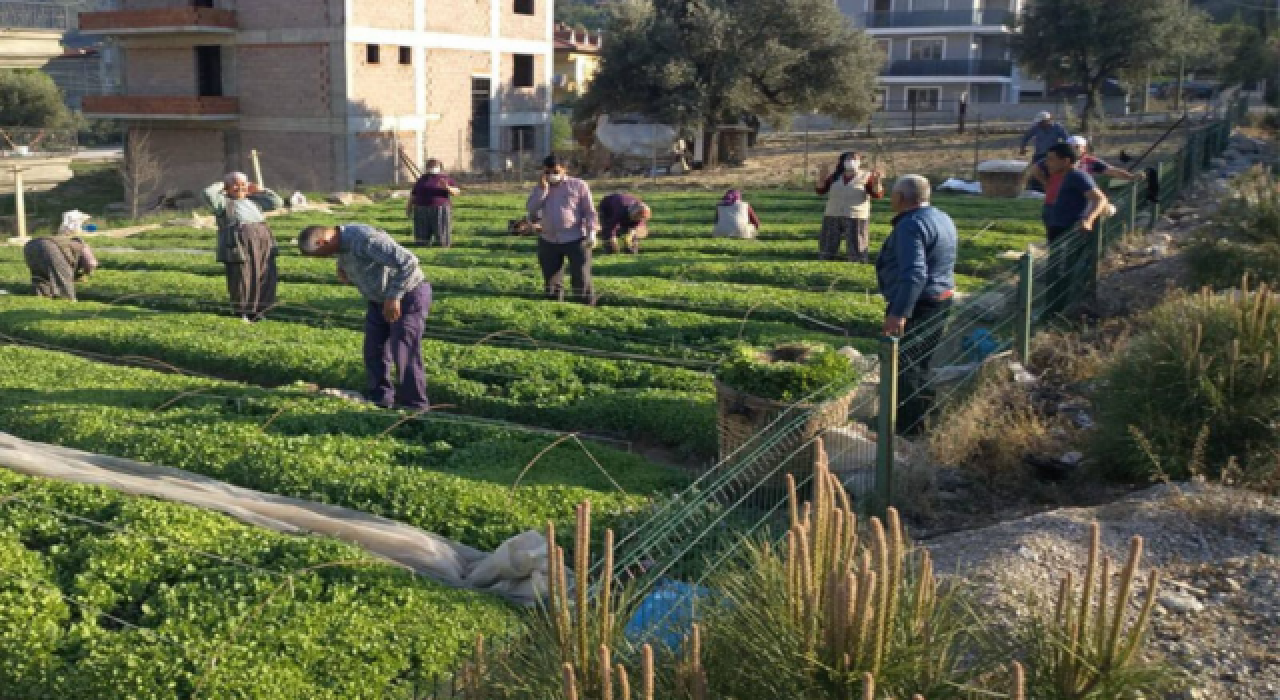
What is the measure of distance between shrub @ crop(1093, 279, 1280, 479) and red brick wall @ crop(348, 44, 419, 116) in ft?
122

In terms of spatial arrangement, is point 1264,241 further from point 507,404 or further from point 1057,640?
point 1057,640

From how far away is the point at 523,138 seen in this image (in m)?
50.6

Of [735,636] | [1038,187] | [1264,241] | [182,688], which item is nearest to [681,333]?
[1264,241]

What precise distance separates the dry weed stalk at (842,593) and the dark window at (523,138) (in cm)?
4650

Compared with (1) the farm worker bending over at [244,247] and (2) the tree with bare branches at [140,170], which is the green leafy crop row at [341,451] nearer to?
(1) the farm worker bending over at [244,247]

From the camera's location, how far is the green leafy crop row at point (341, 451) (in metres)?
7.91

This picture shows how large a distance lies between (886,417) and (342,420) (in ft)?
15.2

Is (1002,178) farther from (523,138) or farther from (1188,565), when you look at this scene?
(523,138)

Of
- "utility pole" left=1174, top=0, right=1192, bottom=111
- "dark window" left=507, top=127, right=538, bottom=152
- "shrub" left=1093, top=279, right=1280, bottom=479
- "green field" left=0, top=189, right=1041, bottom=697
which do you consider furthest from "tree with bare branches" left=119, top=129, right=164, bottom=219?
"utility pole" left=1174, top=0, right=1192, bottom=111

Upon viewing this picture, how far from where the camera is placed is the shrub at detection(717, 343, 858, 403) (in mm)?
8328

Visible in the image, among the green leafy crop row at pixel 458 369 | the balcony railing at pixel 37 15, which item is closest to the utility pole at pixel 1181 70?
the balcony railing at pixel 37 15

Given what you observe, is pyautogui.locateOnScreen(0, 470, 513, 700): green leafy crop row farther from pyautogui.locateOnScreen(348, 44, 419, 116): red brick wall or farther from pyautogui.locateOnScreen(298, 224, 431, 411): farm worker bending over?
pyautogui.locateOnScreen(348, 44, 419, 116): red brick wall

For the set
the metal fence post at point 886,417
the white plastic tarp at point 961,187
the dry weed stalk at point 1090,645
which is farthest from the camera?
the white plastic tarp at point 961,187

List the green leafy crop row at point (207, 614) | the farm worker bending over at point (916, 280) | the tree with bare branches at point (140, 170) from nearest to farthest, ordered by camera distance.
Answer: the green leafy crop row at point (207, 614) < the farm worker bending over at point (916, 280) < the tree with bare branches at point (140, 170)
